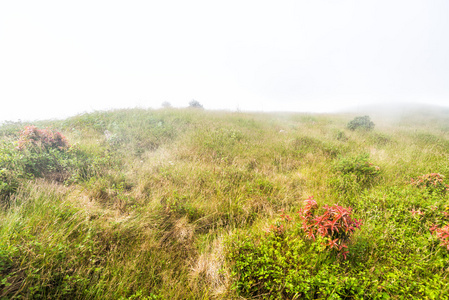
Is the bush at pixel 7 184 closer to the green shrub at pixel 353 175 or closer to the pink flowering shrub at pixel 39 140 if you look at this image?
the pink flowering shrub at pixel 39 140

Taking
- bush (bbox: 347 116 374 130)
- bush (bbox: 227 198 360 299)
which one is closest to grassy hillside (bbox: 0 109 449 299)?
bush (bbox: 227 198 360 299)

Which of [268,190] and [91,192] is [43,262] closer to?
[91,192]

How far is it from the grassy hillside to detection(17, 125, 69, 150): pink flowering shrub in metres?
0.03

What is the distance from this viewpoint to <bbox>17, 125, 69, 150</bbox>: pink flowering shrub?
12.9ft

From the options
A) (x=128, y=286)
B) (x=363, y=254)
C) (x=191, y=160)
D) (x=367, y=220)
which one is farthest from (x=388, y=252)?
(x=191, y=160)

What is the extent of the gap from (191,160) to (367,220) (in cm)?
416

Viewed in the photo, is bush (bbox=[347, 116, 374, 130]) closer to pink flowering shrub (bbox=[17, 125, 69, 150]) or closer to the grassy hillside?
the grassy hillside

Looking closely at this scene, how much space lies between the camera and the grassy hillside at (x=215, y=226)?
1.68 metres

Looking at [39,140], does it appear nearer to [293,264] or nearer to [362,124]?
[293,264]

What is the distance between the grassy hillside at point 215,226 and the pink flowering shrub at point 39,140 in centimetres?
3

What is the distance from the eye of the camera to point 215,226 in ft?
A: 9.32

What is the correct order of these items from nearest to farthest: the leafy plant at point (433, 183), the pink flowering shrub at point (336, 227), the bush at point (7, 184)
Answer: the pink flowering shrub at point (336, 227) < the bush at point (7, 184) < the leafy plant at point (433, 183)

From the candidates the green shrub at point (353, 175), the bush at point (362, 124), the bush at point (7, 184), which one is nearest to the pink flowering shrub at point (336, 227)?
the green shrub at point (353, 175)

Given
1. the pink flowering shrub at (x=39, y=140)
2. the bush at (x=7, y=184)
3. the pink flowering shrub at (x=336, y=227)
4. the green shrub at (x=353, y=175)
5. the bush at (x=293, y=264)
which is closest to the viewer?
the bush at (x=293, y=264)
